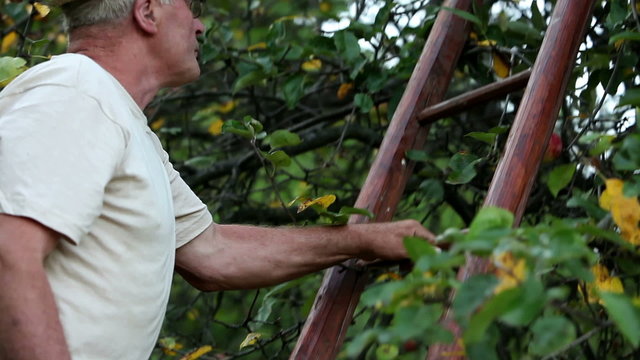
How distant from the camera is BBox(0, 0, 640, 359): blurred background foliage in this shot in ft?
4.45

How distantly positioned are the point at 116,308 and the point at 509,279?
849mm

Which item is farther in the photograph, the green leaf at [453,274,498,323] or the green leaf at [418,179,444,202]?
the green leaf at [418,179,444,202]

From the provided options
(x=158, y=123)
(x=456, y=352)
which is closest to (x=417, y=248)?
(x=456, y=352)

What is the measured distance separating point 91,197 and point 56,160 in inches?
3.3

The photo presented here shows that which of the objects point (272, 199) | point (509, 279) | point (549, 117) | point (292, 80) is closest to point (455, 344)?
point (509, 279)

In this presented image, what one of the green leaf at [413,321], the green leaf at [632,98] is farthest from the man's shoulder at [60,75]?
the green leaf at [632,98]

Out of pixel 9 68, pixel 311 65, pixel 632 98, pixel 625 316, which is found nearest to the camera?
pixel 625 316

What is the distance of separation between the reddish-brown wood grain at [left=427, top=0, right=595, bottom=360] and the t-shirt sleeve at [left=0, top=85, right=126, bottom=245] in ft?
2.09

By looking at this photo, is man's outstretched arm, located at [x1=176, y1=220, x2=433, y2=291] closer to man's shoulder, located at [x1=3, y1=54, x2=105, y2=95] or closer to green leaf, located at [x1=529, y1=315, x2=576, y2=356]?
man's shoulder, located at [x1=3, y1=54, x2=105, y2=95]

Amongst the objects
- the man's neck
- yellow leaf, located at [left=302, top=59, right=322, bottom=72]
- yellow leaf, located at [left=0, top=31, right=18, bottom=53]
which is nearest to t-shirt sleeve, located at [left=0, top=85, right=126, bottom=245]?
the man's neck

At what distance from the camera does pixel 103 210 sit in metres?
1.91

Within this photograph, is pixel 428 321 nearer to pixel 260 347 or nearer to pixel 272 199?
pixel 260 347

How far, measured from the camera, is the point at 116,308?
1949 mm

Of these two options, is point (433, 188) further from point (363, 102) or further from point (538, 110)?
point (538, 110)
